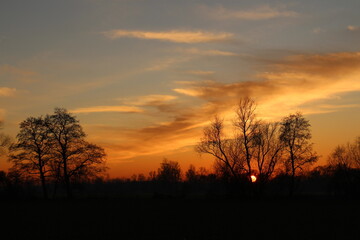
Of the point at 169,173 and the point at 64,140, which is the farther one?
the point at 169,173

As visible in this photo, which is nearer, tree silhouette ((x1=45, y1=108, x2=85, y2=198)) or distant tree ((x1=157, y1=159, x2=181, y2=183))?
tree silhouette ((x1=45, y1=108, x2=85, y2=198))

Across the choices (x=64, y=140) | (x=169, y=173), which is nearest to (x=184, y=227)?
(x=64, y=140)

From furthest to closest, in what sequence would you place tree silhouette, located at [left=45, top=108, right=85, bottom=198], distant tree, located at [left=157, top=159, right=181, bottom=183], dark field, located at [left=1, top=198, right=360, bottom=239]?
distant tree, located at [left=157, top=159, right=181, bottom=183] < tree silhouette, located at [left=45, top=108, right=85, bottom=198] < dark field, located at [left=1, top=198, right=360, bottom=239]

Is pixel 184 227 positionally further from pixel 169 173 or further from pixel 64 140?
pixel 169 173

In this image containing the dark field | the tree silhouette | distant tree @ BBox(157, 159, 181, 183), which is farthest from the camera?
distant tree @ BBox(157, 159, 181, 183)

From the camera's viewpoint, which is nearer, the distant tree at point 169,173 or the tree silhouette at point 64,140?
the tree silhouette at point 64,140

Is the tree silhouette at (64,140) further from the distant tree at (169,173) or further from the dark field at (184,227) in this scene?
the distant tree at (169,173)

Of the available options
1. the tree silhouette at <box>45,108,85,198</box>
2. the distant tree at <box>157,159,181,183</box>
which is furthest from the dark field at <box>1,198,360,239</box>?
the distant tree at <box>157,159,181,183</box>

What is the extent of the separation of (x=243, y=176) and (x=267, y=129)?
9.27 meters

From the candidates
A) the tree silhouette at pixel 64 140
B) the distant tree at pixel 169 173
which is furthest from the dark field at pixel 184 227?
the distant tree at pixel 169 173

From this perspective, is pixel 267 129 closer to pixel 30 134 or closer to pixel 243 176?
pixel 243 176

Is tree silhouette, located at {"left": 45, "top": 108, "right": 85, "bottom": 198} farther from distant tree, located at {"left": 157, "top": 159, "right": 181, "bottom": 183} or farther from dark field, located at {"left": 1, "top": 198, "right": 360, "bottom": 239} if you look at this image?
distant tree, located at {"left": 157, "top": 159, "right": 181, "bottom": 183}

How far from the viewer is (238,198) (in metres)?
53.5

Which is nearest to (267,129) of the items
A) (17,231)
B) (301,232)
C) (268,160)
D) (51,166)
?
(268,160)
